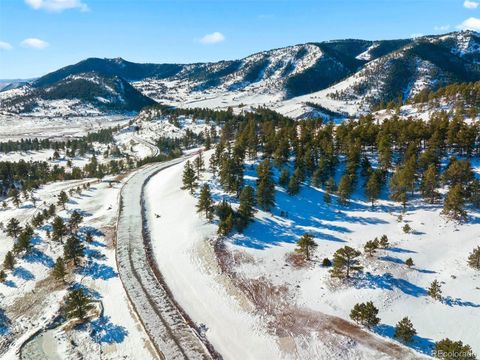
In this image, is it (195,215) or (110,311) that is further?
(195,215)

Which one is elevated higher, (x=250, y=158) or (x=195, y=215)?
(x=250, y=158)

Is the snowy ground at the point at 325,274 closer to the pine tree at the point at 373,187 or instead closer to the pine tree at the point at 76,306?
the pine tree at the point at 373,187

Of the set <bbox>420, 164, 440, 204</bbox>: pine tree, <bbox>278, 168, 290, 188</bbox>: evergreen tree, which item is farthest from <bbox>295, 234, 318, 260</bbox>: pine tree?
<bbox>420, 164, 440, 204</bbox>: pine tree

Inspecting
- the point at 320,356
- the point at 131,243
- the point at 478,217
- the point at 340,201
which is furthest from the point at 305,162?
the point at 320,356

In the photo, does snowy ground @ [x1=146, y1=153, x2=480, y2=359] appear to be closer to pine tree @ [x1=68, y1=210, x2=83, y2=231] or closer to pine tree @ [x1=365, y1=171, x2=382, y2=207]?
pine tree @ [x1=365, y1=171, x2=382, y2=207]

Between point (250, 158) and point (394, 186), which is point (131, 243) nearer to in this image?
point (250, 158)

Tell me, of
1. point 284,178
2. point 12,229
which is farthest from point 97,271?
point 284,178

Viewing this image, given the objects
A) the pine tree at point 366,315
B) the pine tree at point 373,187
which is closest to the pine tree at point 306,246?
the pine tree at point 366,315
